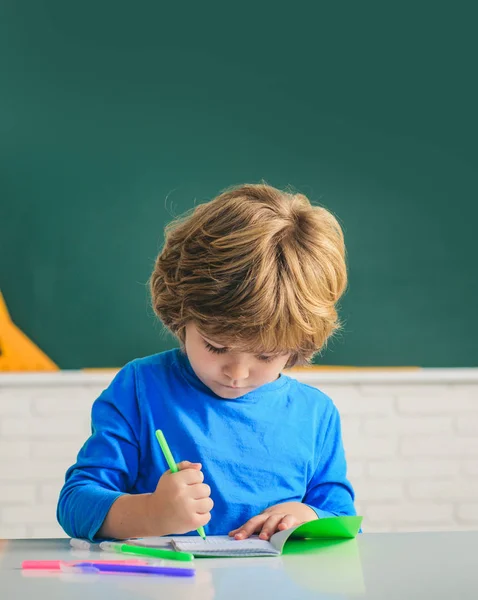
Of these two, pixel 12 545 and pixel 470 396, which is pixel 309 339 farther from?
pixel 470 396

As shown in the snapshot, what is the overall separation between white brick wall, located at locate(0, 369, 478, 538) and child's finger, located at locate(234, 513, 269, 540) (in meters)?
1.28

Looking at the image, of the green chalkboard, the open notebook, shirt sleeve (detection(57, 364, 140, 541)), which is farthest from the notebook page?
the green chalkboard

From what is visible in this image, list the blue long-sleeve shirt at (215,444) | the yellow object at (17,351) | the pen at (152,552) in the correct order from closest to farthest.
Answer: the pen at (152,552) < the blue long-sleeve shirt at (215,444) < the yellow object at (17,351)

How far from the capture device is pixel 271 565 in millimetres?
903

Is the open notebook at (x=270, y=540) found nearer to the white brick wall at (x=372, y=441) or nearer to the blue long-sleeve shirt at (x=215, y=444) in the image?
the blue long-sleeve shirt at (x=215, y=444)

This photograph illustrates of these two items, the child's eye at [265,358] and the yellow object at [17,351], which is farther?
the yellow object at [17,351]

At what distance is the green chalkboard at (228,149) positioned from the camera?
92.3 inches

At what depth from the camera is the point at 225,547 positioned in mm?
963

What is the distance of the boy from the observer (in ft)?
3.67

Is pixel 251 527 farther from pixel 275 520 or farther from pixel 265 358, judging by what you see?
pixel 265 358

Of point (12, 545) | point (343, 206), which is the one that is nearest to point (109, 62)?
point (343, 206)

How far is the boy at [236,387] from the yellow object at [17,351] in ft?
3.71

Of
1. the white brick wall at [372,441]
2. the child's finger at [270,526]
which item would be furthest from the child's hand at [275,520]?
the white brick wall at [372,441]

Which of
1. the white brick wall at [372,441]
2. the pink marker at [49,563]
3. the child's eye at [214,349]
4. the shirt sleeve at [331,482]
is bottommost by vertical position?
the white brick wall at [372,441]
